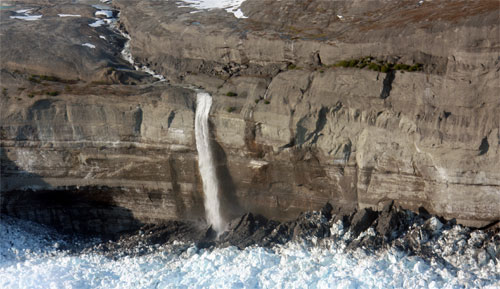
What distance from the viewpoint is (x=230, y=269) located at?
2216 cm

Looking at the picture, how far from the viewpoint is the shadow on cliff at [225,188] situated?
24.6 m

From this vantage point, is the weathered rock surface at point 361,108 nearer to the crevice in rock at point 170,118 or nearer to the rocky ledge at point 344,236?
the rocky ledge at point 344,236

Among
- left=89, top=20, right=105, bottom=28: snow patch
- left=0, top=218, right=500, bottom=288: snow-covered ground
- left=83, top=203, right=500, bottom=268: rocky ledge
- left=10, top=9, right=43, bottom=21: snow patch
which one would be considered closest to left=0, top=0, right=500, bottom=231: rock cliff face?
left=83, top=203, right=500, bottom=268: rocky ledge

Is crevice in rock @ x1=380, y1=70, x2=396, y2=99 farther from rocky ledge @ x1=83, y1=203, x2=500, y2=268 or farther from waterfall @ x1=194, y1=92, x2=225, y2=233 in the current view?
waterfall @ x1=194, y1=92, x2=225, y2=233

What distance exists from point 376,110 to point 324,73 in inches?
109

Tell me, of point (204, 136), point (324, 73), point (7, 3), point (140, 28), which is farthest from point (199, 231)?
point (7, 3)

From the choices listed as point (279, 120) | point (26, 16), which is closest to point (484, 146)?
point (279, 120)

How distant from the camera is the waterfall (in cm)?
2422

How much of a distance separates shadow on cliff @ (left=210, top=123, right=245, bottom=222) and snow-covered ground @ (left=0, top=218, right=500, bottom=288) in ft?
8.52

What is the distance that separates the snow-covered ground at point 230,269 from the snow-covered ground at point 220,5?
1333cm

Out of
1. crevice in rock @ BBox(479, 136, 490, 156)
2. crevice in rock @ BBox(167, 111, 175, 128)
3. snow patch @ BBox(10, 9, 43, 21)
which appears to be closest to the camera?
crevice in rock @ BBox(479, 136, 490, 156)

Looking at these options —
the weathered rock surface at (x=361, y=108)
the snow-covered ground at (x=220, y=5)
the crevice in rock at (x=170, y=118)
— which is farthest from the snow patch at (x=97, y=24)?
the crevice in rock at (x=170, y=118)

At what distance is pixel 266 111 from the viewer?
2322cm

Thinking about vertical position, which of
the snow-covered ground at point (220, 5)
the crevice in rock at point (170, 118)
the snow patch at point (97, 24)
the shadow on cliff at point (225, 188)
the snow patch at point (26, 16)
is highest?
the snow-covered ground at point (220, 5)
